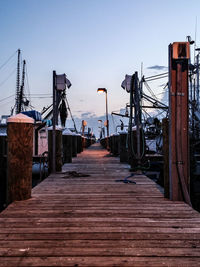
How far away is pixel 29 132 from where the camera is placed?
418cm

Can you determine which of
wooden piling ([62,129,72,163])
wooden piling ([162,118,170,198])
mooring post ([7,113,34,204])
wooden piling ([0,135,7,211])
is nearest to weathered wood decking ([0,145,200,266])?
wooden piling ([162,118,170,198])

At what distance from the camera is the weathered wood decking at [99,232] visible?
210 centimetres

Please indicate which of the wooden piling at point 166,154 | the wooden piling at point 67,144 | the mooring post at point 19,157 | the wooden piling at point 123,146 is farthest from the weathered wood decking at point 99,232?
the wooden piling at point 123,146

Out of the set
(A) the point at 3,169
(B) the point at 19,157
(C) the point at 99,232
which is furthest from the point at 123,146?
(C) the point at 99,232

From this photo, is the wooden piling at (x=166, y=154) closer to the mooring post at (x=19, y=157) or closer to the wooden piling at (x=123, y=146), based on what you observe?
the mooring post at (x=19, y=157)

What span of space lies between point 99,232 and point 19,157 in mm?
2149

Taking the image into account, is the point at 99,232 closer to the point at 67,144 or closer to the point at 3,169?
the point at 67,144

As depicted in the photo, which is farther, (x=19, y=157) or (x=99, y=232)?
(x=19, y=157)

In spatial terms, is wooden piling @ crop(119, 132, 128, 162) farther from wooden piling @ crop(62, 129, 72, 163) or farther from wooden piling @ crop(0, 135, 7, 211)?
wooden piling @ crop(0, 135, 7, 211)

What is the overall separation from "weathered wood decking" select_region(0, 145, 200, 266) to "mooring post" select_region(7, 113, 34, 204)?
0.29 meters

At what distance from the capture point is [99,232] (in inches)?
104

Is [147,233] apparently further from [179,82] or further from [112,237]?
[179,82]

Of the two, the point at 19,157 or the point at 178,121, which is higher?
the point at 178,121

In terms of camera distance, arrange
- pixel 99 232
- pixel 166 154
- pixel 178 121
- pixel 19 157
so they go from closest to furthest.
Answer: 1. pixel 99 232
2. pixel 19 157
3. pixel 178 121
4. pixel 166 154
